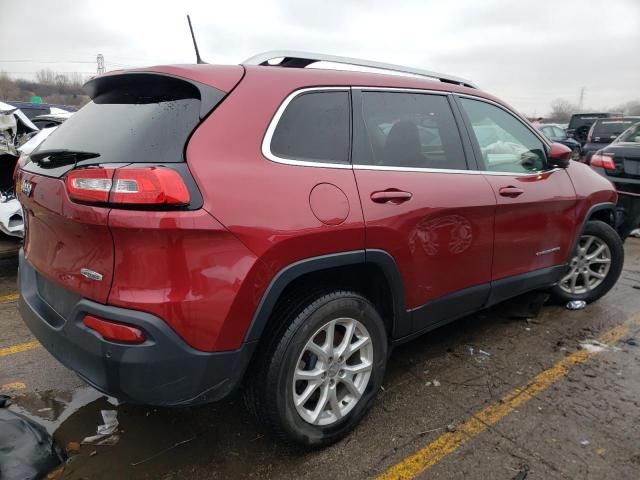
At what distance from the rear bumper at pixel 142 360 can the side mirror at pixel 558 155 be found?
273cm

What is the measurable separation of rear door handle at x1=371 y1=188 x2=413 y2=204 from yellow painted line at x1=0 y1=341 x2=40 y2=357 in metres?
2.65

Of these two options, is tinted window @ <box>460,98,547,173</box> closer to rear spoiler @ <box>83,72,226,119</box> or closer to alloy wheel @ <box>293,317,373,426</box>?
alloy wheel @ <box>293,317,373,426</box>

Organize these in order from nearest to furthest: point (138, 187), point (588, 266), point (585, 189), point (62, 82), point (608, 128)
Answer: point (138, 187), point (585, 189), point (588, 266), point (608, 128), point (62, 82)

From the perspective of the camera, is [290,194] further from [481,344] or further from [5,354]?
[5,354]

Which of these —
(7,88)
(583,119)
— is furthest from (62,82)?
(583,119)

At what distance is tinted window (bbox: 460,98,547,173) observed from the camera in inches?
121

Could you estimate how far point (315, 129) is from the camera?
222cm

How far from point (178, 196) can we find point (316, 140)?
76 cm

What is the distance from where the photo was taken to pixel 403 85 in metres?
2.72

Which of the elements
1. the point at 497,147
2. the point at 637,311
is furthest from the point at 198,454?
the point at 637,311

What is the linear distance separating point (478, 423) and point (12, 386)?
8.84 feet

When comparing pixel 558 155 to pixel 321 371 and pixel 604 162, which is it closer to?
pixel 321 371

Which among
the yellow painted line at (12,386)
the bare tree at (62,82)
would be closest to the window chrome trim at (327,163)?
the yellow painted line at (12,386)

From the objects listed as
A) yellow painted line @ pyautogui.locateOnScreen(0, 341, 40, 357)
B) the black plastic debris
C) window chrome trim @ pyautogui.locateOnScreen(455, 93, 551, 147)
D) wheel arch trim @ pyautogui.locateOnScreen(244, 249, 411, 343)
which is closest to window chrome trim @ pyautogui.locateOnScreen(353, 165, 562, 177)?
window chrome trim @ pyautogui.locateOnScreen(455, 93, 551, 147)
